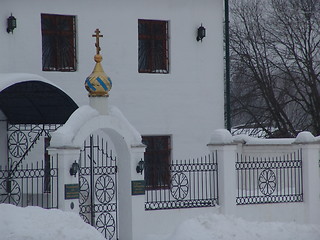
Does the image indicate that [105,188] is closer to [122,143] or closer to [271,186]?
[122,143]

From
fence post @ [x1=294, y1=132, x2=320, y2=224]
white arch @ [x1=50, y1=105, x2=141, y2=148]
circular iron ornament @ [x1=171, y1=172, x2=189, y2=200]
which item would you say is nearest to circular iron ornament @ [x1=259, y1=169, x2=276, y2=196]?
fence post @ [x1=294, y1=132, x2=320, y2=224]

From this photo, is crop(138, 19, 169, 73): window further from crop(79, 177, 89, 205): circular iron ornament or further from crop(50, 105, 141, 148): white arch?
crop(50, 105, 141, 148): white arch

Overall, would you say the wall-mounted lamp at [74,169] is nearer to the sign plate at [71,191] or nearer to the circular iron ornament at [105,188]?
the sign plate at [71,191]

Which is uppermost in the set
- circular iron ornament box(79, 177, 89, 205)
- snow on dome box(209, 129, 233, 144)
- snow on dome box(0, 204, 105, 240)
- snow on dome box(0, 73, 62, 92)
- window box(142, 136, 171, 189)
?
snow on dome box(0, 73, 62, 92)

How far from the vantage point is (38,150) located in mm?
20578

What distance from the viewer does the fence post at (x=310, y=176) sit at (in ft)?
64.5

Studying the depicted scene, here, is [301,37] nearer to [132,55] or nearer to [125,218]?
[132,55]

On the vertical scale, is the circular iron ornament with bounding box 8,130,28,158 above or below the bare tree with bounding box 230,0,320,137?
below

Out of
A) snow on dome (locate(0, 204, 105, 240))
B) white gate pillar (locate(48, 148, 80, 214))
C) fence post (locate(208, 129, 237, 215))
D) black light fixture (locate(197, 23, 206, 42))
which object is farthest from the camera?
black light fixture (locate(197, 23, 206, 42))

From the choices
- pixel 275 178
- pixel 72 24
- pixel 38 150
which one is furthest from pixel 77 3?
pixel 275 178

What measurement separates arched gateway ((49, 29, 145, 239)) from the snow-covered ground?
74cm

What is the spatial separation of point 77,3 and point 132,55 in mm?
1836

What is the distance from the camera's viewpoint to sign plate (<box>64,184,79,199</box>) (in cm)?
1614

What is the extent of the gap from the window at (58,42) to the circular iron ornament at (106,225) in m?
4.57
